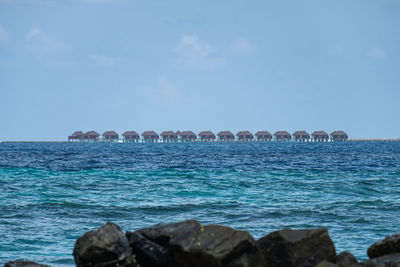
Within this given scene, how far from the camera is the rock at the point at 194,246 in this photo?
287 inches

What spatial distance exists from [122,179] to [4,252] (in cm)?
1935

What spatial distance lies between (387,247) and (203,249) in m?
3.69

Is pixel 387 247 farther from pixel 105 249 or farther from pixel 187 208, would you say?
pixel 187 208

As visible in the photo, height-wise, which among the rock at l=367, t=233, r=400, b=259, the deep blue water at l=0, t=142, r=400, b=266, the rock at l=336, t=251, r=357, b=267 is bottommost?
the deep blue water at l=0, t=142, r=400, b=266

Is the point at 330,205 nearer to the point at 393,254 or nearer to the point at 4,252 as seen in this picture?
the point at 393,254

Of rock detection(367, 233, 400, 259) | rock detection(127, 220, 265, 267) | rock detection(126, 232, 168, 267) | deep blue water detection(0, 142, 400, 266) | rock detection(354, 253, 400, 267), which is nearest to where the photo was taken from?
rock detection(127, 220, 265, 267)

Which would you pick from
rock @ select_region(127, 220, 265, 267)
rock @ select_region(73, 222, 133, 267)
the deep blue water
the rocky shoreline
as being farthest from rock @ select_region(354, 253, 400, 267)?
rock @ select_region(73, 222, 133, 267)

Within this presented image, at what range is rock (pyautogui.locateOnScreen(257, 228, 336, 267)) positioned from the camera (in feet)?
25.6

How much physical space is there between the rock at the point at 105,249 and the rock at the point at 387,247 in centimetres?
465

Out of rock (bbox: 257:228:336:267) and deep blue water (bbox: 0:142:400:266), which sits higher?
rock (bbox: 257:228:336:267)

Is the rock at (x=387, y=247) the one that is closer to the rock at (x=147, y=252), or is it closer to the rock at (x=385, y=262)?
the rock at (x=385, y=262)

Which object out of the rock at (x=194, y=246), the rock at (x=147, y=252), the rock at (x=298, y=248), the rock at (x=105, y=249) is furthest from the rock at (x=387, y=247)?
the rock at (x=105, y=249)

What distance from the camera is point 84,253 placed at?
7.75 metres

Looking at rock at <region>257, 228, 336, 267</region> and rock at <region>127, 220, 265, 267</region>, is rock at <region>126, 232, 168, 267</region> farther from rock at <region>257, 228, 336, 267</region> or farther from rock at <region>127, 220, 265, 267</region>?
rock at <region>257, 228, 336, 267</region>
